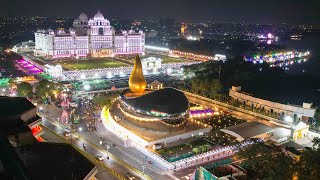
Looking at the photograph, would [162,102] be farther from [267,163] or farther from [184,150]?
[267,163]

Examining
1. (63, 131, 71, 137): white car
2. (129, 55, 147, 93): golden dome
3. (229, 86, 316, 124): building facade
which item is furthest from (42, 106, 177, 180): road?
(229, 86, 316, 124): building facade

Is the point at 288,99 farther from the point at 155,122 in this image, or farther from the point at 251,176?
the point at 251,176

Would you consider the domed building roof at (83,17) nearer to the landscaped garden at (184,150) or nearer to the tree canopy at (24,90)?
the tree canopy at (24,90)

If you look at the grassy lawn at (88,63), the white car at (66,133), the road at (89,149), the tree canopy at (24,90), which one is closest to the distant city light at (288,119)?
the road at (89,149)

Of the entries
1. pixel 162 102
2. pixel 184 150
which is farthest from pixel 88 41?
pixel 184 150

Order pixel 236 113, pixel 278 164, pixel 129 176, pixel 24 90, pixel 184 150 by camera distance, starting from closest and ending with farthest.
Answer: pixel 278 164 < pixel 129 176 < pixel 184 150 < pixel 236 113 < pixel 24 90

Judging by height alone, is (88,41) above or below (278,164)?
above
